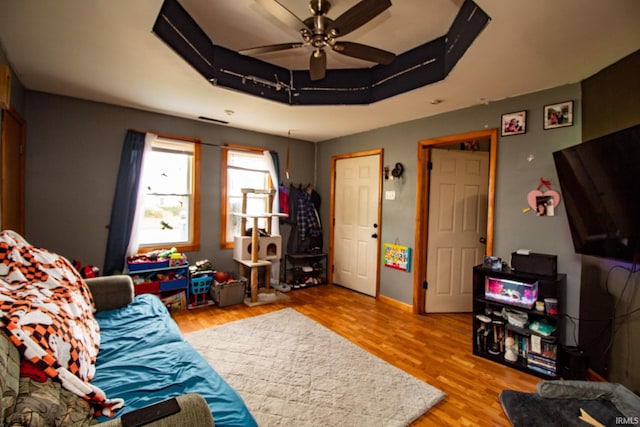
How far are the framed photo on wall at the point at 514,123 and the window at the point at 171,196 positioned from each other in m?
3.52

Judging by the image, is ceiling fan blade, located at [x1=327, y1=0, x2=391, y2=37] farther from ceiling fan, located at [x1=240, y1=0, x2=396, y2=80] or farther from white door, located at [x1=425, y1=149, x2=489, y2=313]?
white door, located at [x1=425, y1=149, x2=489, y2=313]

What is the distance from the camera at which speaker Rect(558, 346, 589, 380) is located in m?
2.16

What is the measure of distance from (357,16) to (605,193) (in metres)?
1.85

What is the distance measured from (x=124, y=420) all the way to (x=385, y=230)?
11.2 feet

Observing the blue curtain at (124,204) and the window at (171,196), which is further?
the window at (171,196)

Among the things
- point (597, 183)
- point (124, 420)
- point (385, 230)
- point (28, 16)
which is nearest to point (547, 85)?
point (597, 183)

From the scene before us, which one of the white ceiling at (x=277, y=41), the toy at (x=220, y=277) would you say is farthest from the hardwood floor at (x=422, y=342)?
the white ceiling at (x=277, y=41)

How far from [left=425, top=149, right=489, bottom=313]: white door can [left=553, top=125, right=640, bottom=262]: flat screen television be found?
133 centimetres

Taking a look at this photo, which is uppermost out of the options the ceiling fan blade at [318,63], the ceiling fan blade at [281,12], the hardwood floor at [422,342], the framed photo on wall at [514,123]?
the ceiling fan blade at [281,12]

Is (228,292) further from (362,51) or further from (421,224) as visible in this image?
(362,51)

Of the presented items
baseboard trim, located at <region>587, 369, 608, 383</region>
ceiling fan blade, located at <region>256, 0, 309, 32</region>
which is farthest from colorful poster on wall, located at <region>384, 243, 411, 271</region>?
ceiling fan blade, located at <region>256, 0, 309, 32</region>

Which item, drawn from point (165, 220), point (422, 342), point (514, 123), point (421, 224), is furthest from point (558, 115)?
point (165, 220)

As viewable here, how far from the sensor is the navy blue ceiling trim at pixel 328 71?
192 cm

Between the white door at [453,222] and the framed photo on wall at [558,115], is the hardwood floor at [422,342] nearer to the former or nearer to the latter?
the white door at [453,222]
